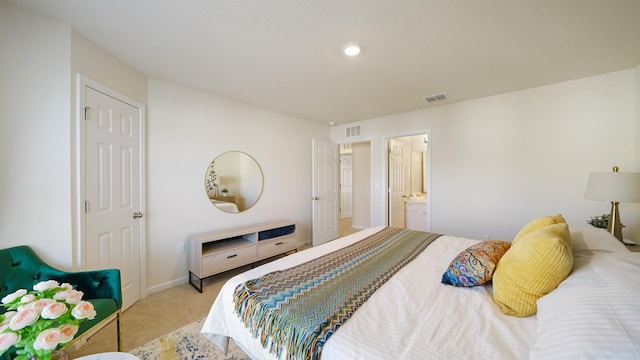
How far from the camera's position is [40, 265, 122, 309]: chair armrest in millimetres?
1582

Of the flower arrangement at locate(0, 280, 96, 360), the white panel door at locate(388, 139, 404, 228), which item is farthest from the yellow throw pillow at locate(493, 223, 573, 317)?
the white panel door at locate(388, 139, 404, 228)

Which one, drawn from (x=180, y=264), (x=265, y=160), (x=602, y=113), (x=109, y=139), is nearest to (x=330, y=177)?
(x=265, y=160)

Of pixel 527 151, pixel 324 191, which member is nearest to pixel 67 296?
pixel 324 191

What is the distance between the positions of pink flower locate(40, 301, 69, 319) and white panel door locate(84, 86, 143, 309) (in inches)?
53.1

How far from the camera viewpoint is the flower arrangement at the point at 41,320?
0.77m

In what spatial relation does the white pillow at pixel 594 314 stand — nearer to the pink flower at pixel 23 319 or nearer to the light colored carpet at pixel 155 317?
the pink flower at pixel 23 319

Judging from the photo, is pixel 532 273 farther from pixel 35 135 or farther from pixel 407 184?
pixel 407 184

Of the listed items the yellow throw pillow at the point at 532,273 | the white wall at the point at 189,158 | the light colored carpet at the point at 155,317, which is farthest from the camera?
the white wall at the point at 189,158

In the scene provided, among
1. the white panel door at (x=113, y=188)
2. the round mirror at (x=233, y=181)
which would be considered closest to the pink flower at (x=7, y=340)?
the white panel door at (x=113, y=188)

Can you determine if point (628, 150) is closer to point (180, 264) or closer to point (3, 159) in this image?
point (180, 264)

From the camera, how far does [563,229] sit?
126 centimetres

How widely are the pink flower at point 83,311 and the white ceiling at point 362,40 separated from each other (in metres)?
1.73

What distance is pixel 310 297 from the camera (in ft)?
3.95

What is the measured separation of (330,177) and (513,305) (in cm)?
369
